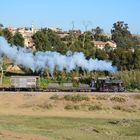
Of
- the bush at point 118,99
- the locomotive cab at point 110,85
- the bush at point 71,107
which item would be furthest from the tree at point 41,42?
the bush at point 71,107

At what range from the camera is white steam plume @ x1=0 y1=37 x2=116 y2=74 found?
96.8 m

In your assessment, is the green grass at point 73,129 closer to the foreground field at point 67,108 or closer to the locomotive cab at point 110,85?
the foreground field at point 67,108

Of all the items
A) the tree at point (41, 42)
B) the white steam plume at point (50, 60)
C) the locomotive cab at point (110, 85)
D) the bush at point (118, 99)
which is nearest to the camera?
the bush at point (118, 99)

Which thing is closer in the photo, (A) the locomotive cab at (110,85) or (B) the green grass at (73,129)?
(B) the green grass at (73,129)

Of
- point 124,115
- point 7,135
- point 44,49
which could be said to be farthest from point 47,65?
point 7,135

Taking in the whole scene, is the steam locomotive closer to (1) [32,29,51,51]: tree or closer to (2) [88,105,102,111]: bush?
(2) [88,105,102,111]: bush

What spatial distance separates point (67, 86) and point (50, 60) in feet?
49.9

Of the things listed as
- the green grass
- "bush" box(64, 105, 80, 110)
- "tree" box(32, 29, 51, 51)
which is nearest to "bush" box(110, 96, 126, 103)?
"bush" box(64, 105, 80, 110)

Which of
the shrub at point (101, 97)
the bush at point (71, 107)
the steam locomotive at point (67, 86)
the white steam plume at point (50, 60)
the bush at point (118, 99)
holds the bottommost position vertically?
the bush at point (71, 107)

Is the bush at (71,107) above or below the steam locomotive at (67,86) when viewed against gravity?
below

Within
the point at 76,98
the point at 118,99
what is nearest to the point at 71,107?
the point at 76,98

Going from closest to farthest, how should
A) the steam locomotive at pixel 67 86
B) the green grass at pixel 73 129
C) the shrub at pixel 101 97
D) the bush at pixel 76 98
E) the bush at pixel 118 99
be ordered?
the green grass at pixel 73 129
the bush at pixel 118 99
the bush at pixel 76 98
the shrub at pixel 101 97
the steam locomotive at pixel 67 86

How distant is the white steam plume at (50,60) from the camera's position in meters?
96.8

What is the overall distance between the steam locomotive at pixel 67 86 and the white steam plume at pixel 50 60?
11.8 m
